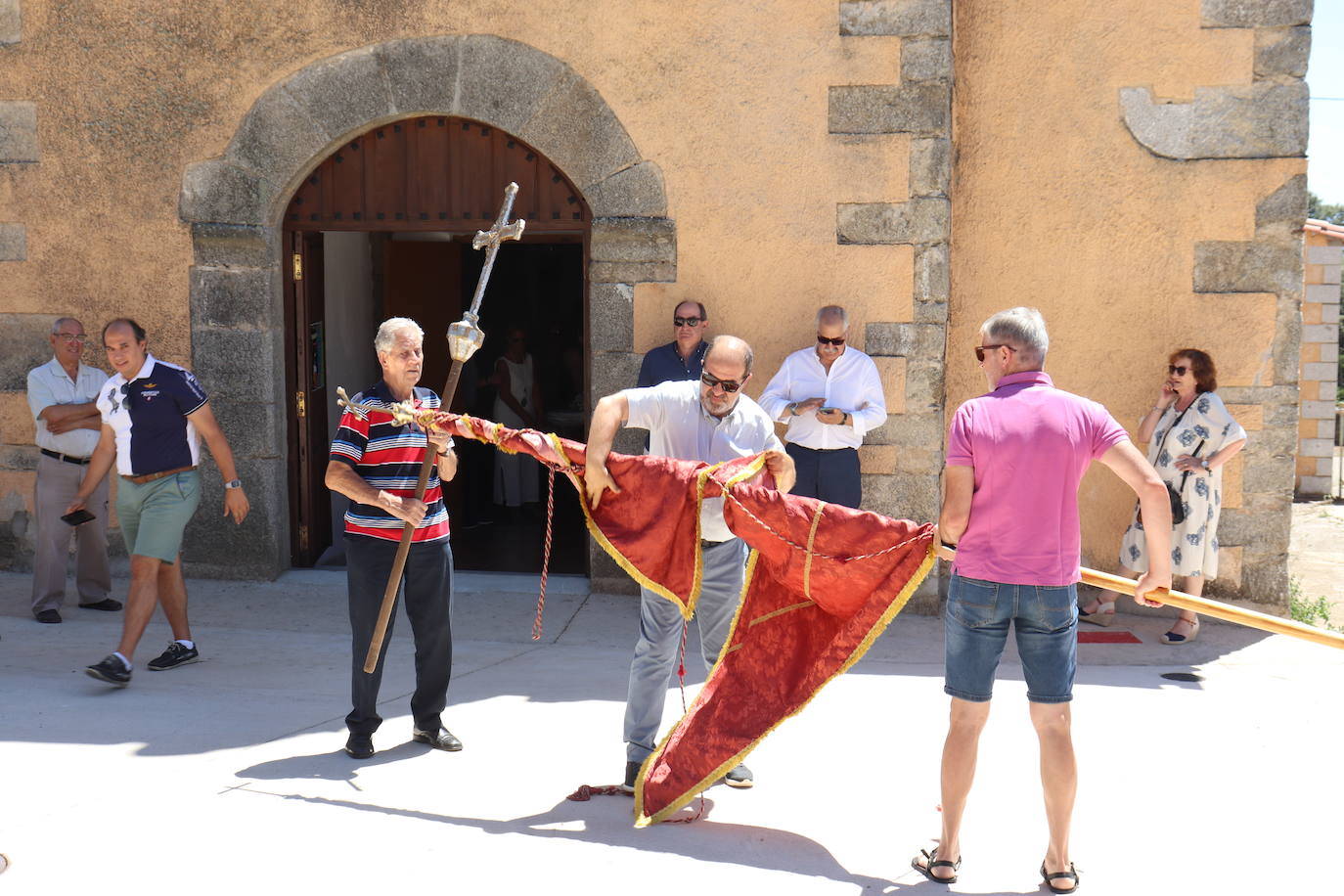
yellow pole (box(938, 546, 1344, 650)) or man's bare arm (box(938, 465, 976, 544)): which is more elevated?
man's bare arm (box(938, 465, 976, 544))

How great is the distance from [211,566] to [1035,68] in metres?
5.41

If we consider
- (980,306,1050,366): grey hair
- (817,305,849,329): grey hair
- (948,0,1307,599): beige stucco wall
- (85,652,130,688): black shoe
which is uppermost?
(948,0,1307,599): beige stucco wall

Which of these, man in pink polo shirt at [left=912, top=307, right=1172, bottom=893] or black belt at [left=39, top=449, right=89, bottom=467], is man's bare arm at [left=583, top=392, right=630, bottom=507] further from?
black belt at [left=39, top=449, right=89, bottom=467]

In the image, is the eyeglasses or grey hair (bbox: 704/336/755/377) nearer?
the eyeglasses

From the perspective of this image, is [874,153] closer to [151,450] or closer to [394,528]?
[394,528]

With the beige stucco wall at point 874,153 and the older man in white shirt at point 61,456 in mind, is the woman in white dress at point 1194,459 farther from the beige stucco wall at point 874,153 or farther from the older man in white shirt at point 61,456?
the older man in white shirt at point 61,456

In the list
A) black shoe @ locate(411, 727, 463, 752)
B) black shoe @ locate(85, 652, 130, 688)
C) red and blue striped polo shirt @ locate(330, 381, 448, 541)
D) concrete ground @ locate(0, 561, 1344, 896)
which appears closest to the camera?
concrete ground @ locate(0, 561, 1344, 896)

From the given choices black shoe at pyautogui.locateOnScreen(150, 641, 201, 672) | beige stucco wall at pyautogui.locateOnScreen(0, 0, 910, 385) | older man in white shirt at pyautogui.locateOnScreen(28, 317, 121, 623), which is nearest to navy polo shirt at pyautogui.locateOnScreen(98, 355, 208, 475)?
black shoe at pyautogui.locateOnScreen(150, 641, 201, 672)

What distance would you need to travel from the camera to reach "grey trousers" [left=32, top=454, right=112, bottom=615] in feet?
22.6

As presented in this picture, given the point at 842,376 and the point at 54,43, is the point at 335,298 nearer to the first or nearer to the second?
the point at 54,43

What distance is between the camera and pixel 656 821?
169 inches

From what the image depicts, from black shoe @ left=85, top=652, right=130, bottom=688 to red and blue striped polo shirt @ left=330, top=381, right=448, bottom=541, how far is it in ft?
4.91

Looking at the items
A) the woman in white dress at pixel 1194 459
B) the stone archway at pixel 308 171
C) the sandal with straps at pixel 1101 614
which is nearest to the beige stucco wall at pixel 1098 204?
the sandal with straps at pixel 1101 614

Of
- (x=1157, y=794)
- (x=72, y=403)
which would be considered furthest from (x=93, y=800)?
(x=1157, y=794)
